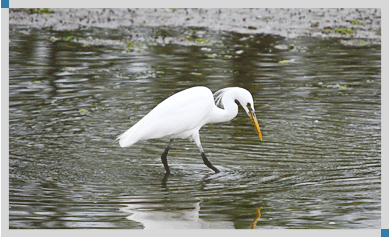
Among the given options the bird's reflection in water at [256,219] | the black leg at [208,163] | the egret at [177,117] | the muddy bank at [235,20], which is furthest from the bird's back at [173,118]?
the muddy bank at [235,20]

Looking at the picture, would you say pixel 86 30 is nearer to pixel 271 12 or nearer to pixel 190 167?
pixel 271 12

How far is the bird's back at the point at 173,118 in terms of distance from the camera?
227 inches

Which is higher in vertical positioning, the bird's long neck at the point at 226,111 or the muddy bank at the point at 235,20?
the muddy bank at the point at 235,20

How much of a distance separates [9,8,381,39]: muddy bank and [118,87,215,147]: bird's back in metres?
8.01

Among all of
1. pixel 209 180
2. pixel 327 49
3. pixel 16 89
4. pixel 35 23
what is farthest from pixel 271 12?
pixel 209 180

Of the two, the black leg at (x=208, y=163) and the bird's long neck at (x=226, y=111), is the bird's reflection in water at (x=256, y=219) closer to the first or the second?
the black leg at (x=208, y=163)

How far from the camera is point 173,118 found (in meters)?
5.82

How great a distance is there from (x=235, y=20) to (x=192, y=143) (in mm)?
7953

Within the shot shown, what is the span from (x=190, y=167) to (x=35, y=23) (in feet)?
32.3

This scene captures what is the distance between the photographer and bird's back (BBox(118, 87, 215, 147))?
578cm

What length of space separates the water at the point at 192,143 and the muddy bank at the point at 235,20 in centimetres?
100

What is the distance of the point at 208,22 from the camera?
14.4 metres

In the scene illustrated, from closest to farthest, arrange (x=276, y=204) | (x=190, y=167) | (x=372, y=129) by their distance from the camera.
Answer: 1. (x=276, y=204)
2. (x=190, y=167)
3. (x=372, y=129)

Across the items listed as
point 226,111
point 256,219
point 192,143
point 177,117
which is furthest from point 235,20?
point 256,219
